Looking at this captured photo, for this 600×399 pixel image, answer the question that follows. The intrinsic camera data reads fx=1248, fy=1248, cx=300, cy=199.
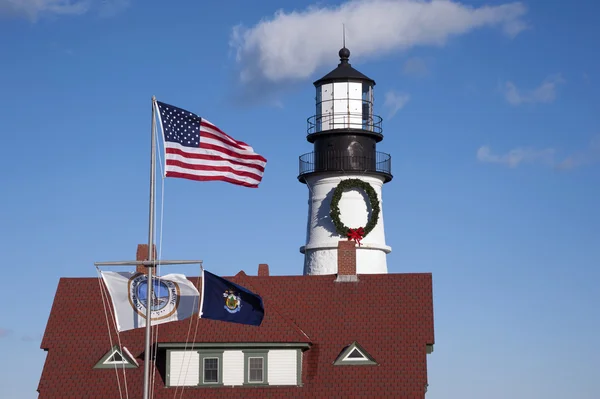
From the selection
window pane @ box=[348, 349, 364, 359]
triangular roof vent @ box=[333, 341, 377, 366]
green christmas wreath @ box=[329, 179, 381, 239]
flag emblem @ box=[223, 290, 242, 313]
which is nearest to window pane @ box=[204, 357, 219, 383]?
triangular roof vent @ box=[333, 341, 377, 366]

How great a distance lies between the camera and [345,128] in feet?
177

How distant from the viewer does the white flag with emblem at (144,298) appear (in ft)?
108

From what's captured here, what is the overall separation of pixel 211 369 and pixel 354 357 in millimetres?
5187

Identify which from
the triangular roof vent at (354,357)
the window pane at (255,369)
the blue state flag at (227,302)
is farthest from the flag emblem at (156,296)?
the triangular roof vent at (354,357)

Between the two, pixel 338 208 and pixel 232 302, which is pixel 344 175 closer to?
pixel 338 208

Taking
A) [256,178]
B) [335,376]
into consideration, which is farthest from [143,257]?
[256,178]

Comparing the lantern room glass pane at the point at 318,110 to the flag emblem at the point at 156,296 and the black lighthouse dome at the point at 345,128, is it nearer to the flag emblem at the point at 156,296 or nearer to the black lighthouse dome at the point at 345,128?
the black lighthouse dome at the point at 345,128

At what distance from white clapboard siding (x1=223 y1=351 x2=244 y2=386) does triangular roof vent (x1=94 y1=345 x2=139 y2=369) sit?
3335 mm

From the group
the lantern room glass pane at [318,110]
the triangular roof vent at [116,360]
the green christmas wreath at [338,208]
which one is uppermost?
the lantern room glass pane at [318,110]

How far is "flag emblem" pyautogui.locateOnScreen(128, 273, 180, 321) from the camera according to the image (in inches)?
1304

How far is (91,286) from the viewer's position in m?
48.2

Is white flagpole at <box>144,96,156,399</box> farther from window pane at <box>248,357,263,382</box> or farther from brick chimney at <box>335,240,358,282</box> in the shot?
brick chimney at <box>335,240,358,282</box>

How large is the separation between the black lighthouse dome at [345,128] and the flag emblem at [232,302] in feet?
67.6

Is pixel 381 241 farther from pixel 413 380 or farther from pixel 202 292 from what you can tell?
pixel 202 292
